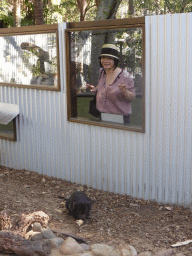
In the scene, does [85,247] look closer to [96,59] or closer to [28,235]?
[28,235]

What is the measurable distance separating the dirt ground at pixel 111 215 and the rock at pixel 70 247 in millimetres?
463

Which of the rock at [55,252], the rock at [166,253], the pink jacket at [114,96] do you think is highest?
the pink jacket at [114,96]

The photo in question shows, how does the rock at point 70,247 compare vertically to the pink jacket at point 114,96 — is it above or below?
below

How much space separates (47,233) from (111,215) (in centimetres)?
129

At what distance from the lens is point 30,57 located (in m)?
7.38

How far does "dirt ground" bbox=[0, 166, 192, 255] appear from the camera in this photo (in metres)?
A: 4.85

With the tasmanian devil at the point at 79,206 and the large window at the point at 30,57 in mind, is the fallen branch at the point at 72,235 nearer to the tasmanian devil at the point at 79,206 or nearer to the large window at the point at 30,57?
the tasmanian devil at the point at 79,206

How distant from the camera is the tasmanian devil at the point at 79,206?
5.29 meters

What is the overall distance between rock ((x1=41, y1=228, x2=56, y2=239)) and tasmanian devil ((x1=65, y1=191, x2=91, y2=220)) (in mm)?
682

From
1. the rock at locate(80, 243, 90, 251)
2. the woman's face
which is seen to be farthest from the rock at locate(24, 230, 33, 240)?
the woman's face

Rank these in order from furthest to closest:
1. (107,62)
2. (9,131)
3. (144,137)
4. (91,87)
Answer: (9,131) → (91,87) → (107,62) → (144,137)

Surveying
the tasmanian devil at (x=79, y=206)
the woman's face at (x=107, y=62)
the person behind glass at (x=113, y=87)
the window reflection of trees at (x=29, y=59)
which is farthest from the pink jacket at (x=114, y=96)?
the tasmanian devil at (x=79, y=206)

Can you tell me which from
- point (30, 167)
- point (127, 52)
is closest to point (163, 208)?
point (127, 52)

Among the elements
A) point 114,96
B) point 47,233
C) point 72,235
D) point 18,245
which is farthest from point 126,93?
point 18,245
